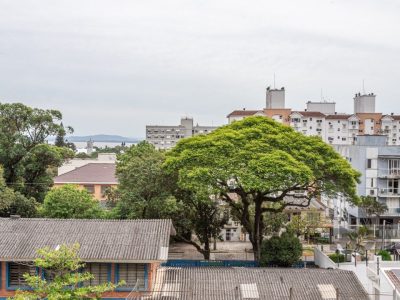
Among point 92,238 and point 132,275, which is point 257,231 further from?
point 92,238

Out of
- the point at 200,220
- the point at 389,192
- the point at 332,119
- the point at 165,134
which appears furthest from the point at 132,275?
the point at 165,134

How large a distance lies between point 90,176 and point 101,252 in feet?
125

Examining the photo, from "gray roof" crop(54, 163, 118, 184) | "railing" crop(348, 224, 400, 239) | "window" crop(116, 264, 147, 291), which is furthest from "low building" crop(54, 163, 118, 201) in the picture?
"window" crop(116, 264, 147, 291)

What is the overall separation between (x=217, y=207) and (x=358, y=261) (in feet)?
48.6

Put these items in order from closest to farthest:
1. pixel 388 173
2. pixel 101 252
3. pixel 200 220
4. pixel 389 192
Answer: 1. pixel 101 252
2. pixel 200 220
3. pixel 388 173
4. pixel 389 192

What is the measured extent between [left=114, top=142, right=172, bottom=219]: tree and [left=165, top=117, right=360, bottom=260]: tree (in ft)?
5.29

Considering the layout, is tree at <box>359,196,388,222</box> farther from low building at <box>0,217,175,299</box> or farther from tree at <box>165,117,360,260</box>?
low building at <box>0,217,175,299</box>

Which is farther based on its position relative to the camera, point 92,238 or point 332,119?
point 332,119

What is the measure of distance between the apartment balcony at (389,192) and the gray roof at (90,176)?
27.3 metres

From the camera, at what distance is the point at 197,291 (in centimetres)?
2186

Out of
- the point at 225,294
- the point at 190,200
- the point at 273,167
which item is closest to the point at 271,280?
the point at 225,294

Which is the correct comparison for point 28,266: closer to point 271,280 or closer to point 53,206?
point 271,280

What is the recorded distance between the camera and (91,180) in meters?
57.4

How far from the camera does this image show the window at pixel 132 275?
70.9 feet
